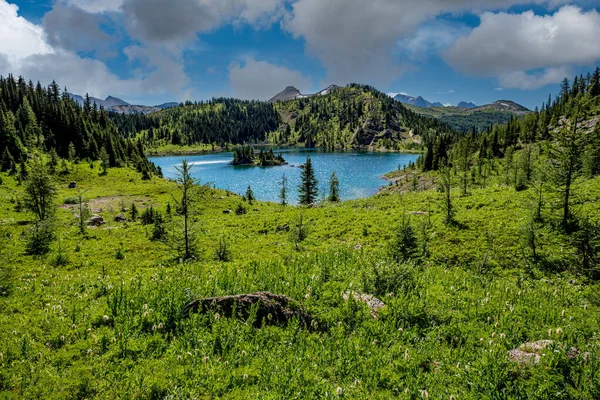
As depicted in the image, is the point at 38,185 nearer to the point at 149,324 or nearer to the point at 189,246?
the point at 189,246

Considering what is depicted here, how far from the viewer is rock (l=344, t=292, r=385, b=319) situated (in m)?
9.72

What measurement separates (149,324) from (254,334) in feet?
9.81

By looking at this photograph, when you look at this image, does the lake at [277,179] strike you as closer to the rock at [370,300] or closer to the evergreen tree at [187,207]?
the evergreen tree at [187,207]

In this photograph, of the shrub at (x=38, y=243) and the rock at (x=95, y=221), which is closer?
the shrub at (x=38, y=243)

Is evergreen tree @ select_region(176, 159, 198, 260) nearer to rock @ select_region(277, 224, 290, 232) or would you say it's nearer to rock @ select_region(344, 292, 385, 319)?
rock @ select_region(344, 292, 385, 319)

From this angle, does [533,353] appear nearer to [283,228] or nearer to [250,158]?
[283,228]

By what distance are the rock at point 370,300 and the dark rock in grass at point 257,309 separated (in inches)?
72.6

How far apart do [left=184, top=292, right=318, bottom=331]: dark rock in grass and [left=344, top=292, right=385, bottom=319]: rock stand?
1.84 m

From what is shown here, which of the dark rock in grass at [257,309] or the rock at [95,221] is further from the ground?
the dark rock in grass at [257,309]

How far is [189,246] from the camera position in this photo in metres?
19.4

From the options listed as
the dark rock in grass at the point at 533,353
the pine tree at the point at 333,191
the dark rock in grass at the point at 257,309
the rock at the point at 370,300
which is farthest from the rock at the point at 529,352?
the pine tree at the point at 333,191

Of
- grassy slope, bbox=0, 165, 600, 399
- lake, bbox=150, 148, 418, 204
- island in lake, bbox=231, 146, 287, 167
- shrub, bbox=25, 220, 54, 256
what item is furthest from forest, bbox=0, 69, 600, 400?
island in lake, bbox=231, 146, 287, 167

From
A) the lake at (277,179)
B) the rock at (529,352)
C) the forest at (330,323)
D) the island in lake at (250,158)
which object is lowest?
the lake at (277,179)

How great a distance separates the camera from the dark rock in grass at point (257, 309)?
29.1 feet
